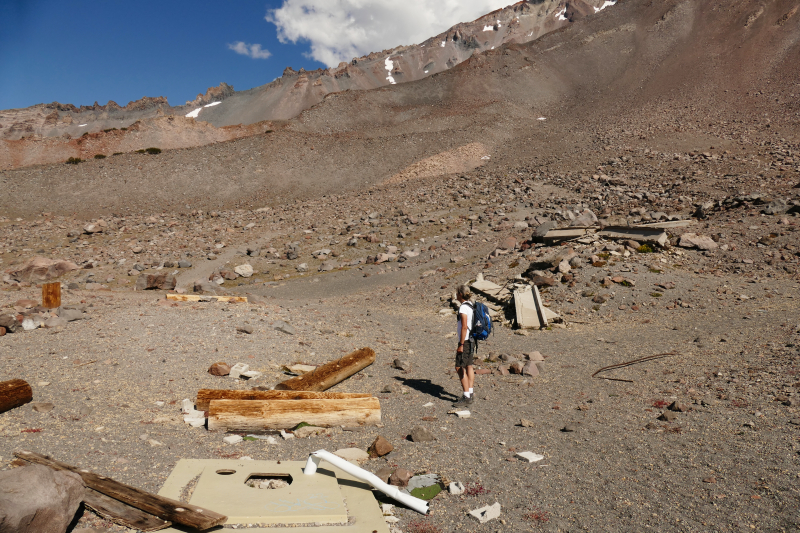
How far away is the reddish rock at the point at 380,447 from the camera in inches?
215

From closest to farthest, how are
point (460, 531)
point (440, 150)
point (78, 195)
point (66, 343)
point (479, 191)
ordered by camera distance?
point (460, 531)
point (66, 343)
point (479, 191)
point (78, 195)
point (440, 150)

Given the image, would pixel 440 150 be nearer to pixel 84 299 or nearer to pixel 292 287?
pixel 292 287

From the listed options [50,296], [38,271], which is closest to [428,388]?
[50,296]

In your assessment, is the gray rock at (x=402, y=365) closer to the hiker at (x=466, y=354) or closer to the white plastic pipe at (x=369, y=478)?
the hiker at (x=466, y=354)

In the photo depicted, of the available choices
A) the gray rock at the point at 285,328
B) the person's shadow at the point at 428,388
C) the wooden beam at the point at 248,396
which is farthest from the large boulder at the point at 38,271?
the person's shadow at the point at 428,388

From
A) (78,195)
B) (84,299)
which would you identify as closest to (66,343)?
(84,299)

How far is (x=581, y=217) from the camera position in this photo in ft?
65.0

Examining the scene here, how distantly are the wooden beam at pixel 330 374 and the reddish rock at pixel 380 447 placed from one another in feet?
7.01

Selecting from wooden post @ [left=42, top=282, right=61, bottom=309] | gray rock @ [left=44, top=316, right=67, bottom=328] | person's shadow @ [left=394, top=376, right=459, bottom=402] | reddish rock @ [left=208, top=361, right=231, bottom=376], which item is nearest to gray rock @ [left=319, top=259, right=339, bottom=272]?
wooden post @ [left=42, top=282, right=61, bottom=309]

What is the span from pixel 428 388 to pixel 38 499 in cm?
591

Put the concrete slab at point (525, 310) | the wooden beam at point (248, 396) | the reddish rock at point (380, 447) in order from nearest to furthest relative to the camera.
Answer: the reddish rock at point (380, 447) → the wooden beam at point (248, 396) → the concrete slab at point (525, 310)

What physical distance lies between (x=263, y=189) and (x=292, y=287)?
2159 cm

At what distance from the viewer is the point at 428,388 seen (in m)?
8.30

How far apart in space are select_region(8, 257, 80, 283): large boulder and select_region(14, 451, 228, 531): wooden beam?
708 inches
